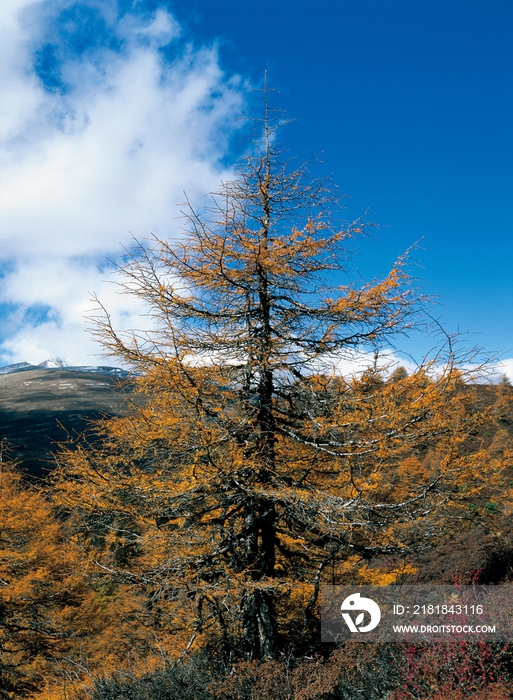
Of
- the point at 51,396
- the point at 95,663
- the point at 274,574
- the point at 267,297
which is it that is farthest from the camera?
the point at 51,396

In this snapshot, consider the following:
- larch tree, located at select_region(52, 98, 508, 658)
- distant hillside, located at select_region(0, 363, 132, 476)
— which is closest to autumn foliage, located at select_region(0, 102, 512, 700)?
larch tree, located at select_region(52, 98, 508, 658)

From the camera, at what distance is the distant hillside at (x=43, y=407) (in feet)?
254

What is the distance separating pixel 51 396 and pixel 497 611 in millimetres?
135239

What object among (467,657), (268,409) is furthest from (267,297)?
(467,657)

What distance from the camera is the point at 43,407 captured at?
356 ft

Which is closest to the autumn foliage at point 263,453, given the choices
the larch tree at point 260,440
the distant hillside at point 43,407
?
the larch tree at point 260,440

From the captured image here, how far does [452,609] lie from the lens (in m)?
5.71

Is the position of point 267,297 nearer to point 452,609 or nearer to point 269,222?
point 269,222
